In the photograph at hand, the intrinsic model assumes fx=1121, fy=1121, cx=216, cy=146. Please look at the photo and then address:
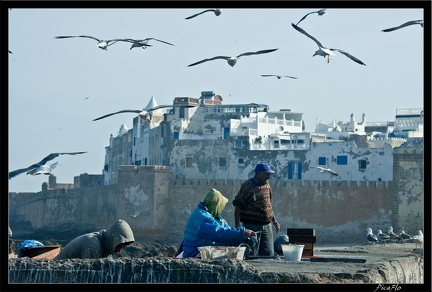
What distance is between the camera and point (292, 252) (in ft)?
24.6

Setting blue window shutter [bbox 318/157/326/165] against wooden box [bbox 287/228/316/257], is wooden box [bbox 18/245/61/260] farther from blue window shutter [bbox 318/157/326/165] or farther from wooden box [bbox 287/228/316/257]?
blue window shutter [bbox 318/157/326/165]

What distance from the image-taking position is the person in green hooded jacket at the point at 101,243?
6828 mm

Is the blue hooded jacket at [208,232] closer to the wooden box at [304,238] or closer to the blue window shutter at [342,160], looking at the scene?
the wooden box at [304,238]

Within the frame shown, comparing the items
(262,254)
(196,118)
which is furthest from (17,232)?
(262,254)

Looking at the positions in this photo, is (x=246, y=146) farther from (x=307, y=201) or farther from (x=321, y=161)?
→ (x=307, y=201)

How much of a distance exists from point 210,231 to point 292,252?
602mm

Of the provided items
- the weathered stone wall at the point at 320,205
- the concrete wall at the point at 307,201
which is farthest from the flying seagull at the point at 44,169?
the weathered stone wall at the point at 320,205

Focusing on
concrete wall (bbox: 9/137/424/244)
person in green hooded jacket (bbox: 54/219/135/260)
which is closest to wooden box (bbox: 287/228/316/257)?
person in green hooded jacket (bbox: 54/219/135/260)

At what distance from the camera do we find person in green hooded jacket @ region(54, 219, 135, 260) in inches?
269

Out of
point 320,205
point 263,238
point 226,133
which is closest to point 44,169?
point 263,238

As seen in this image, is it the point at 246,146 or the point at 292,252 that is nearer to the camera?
the point at 292,252

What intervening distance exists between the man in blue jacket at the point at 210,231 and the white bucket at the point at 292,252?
242 mm

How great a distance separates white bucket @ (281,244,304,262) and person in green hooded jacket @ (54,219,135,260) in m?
1.14
